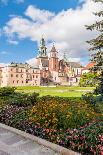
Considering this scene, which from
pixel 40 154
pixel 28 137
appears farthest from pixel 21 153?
pixel 28 137

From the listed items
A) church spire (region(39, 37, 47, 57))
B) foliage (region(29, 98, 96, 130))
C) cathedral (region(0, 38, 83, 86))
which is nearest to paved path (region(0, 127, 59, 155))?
foliage (region(29, 98, 96, 130))

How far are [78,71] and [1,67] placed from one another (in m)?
52.6

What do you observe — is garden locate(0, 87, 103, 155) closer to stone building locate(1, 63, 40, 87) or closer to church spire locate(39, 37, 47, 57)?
stone building locate(1, 63, 40, 87)

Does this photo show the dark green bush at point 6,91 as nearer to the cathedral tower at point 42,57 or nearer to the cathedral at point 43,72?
the cathedral at point 43,72

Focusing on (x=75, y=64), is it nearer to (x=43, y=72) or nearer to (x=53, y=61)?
(x=53, y=61)

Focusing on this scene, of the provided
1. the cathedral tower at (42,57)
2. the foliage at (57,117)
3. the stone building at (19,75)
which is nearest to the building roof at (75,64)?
the cathedral tower at (42,57)

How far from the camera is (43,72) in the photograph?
6196 inches

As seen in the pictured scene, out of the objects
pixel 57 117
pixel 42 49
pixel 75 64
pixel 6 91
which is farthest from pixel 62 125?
pixel 75 64

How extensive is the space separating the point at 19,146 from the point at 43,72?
148 metres

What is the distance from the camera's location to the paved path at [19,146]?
30.5ft

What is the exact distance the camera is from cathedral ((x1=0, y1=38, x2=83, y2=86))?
144m

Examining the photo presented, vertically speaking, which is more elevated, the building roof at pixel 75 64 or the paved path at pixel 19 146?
the building roof at pixel 75 64

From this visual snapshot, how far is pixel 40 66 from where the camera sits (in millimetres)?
160375

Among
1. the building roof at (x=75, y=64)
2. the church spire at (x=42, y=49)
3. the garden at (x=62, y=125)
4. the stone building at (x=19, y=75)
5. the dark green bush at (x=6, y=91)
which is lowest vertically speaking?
the garden at (x=62, y=125)
